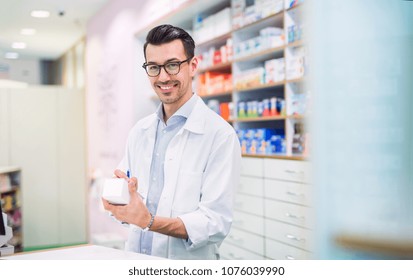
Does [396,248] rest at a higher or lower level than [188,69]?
lower

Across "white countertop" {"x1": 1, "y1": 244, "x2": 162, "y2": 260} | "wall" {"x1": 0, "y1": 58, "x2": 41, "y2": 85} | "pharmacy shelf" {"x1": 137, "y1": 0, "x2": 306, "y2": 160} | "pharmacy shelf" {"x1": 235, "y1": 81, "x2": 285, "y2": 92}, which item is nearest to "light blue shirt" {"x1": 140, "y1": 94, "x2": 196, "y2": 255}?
"white countertop" {"x1": 1, "y1": 244, "x2": 162, "y2": 260}

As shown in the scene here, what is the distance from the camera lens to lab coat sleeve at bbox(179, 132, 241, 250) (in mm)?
1658

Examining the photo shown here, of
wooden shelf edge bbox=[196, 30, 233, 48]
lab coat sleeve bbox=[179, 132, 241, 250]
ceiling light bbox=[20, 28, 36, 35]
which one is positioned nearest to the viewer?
lab coat sleeve bbox=[179, 132, 241, 250]

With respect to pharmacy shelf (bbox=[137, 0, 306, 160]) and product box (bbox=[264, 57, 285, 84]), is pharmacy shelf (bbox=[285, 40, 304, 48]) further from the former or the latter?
product box (bbox=[264, 57, 285, 84])

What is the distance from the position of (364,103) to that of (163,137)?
32.9 inches

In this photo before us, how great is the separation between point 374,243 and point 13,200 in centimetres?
153

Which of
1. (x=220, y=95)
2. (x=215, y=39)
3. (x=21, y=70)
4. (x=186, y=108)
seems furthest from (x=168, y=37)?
(x=220, y=95)

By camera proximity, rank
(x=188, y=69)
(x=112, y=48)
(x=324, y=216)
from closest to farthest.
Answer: (x=324, y=216), (x=188, y=69), (x=112, y=48)

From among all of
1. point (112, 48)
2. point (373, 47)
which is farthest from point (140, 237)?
point (112, 48)

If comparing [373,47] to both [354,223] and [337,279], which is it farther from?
[337,279]

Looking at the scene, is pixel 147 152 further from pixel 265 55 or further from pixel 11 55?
pixel 265 55

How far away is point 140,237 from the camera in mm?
1848

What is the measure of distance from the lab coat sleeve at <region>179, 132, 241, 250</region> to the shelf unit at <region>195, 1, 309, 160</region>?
1093 mm

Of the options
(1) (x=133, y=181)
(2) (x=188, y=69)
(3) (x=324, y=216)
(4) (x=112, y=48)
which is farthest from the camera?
(4) (x=112, y=48)
